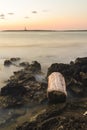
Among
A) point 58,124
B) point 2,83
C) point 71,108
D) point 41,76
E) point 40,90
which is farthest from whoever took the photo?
point 41,76

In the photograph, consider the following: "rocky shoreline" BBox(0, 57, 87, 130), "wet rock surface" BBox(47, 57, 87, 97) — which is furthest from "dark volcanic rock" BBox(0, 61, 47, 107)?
"wet rock surface" BBox(47, 57, 87, 97)

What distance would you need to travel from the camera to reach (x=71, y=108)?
53.4 feet

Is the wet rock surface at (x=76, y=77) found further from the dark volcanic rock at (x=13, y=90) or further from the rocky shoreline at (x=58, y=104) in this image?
the dark volcanic rock at (x=13, y=90)

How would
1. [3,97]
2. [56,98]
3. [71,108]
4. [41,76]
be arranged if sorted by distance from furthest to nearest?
[41,76] → [3,97] → [56,98] → [71,108]

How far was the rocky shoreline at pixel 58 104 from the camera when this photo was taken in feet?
42.6

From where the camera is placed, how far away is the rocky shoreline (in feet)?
42.6

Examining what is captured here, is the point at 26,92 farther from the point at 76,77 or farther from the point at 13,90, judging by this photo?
the point at 76,77

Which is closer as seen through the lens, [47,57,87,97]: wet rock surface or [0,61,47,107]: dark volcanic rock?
[0,61,47,107]: dark volcanic rock

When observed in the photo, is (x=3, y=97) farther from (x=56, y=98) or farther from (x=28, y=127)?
(x=28, y=127)

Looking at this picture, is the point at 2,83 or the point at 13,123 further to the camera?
the point at 2,83

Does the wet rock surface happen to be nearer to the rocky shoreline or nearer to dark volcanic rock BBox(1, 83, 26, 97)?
the rocky shoreline

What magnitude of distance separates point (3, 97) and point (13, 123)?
4.07 metres

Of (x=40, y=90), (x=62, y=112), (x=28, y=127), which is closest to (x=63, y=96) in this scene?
(x=62, y=112)

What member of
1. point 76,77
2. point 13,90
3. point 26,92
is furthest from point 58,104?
point 76,77
